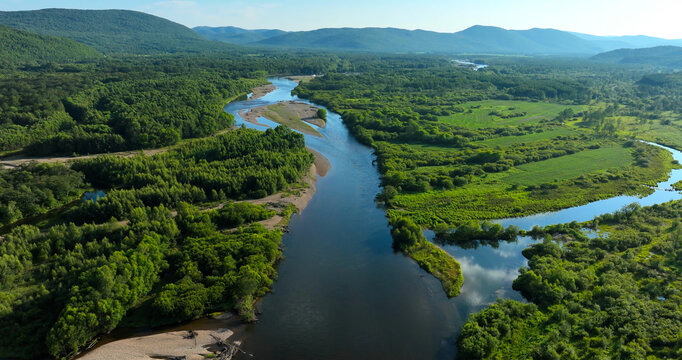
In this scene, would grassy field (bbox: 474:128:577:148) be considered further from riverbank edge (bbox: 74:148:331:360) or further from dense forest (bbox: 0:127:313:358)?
riverbank edge (bbox: 74:148:331:360)

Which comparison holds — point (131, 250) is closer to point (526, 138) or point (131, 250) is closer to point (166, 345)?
point (166, 345)

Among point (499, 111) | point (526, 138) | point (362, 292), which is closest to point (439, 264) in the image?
point (362, 292)

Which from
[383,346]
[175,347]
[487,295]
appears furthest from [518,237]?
[175,347]

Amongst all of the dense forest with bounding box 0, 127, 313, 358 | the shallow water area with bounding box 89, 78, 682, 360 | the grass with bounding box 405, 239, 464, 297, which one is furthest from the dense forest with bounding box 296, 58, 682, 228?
the dense forest with bounding box 0, 127, 313, 358

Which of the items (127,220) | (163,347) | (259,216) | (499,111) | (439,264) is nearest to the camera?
(163,347)

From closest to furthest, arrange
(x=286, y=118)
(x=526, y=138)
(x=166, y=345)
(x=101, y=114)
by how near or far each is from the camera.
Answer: (x=166, y=345) → (x=101, y=114) → (x=526, y=138) → (x=286, y=118)

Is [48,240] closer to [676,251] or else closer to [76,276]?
[76,276]

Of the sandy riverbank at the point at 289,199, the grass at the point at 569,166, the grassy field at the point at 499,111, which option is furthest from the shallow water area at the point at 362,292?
the grassy field at the point at 499,111

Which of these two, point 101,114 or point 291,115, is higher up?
point 101,114
